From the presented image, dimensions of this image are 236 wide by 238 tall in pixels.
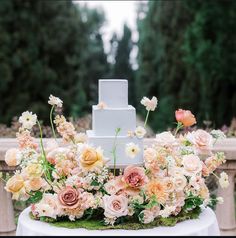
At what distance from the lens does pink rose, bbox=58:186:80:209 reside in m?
3.20

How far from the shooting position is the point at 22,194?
3400mm

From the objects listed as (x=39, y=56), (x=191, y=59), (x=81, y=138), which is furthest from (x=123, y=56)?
(x=81, y=138)

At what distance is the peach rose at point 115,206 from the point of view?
→ 10.4 feet

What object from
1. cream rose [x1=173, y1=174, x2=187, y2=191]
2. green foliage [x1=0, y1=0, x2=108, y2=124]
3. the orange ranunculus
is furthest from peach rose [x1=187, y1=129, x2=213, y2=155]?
green foliage [x1=0, y1=0, x2=108, y2=124]

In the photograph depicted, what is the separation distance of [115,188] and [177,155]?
0.55 meters

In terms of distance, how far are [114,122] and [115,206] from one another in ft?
1.78

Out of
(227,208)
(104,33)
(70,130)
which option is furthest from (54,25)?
(104,33)

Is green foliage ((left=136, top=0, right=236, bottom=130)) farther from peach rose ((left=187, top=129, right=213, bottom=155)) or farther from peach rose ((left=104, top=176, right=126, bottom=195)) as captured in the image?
peach rose ((left=104, top=176, right=126, bottom=195))

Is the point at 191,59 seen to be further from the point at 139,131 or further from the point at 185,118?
the point at 139,131

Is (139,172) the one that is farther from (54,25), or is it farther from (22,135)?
(54,25)

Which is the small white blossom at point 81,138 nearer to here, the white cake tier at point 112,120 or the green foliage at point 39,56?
the white cake tier at point 112,120

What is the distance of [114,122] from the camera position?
3.46 metres

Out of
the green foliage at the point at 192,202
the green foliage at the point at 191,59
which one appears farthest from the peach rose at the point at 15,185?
the green foliage at the point at 191,59

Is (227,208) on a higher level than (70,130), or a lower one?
lower
